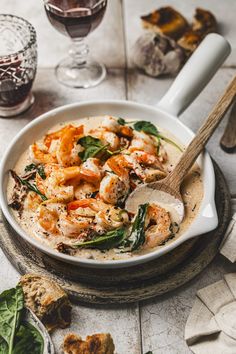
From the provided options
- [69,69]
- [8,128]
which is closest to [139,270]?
[8,128]

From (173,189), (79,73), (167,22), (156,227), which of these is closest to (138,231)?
(156,227)

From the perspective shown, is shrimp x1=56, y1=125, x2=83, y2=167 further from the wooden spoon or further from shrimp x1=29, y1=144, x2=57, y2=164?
the wooden spoon

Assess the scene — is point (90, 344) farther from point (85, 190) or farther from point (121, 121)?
point (121, 121)

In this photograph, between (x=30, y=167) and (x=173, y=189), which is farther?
(x=30, y=167)

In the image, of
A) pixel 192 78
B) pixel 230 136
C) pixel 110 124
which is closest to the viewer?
pixel 110 124

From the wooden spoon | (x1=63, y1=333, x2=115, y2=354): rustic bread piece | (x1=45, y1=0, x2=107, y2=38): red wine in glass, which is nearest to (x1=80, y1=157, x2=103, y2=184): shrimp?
the wooden spoon

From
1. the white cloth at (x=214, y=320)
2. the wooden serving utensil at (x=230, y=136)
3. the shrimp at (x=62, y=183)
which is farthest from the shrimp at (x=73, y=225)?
the wooden serving utensil at (x=230, y=136)
